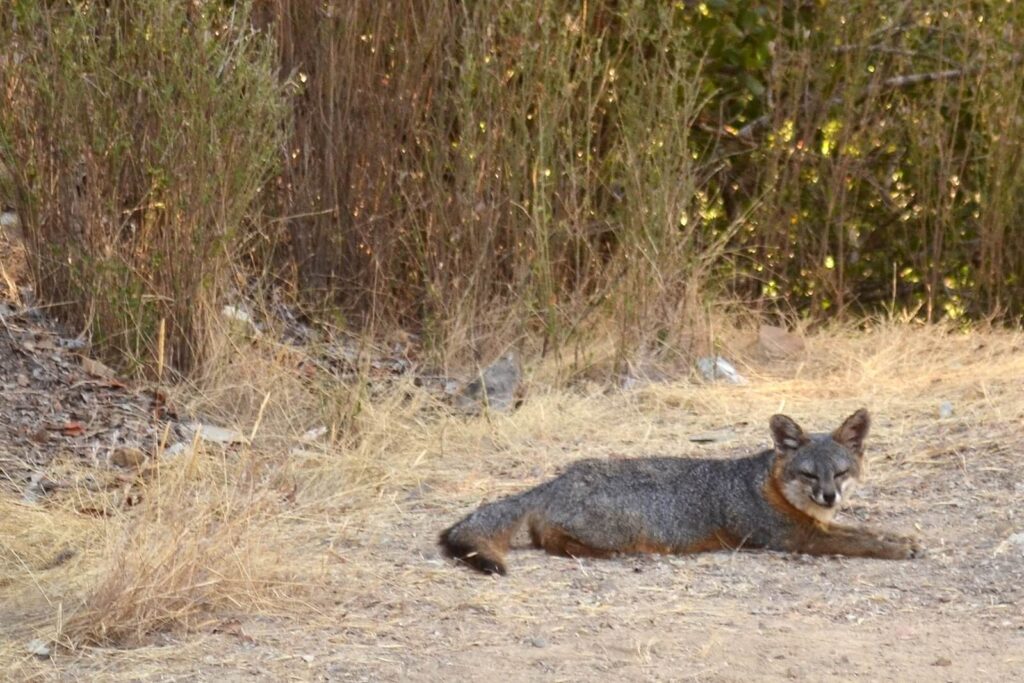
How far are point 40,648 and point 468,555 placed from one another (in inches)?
60.7

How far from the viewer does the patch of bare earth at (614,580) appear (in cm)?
466

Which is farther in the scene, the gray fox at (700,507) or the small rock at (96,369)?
the small rock at (96,369)

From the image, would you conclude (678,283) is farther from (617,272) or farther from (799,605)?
(799,605)

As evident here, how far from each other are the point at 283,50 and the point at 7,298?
2225mm

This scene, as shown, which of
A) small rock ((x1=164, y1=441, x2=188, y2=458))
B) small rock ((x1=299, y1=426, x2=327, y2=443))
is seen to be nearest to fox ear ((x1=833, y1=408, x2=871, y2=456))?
small rock ((x1=299, y1=426, x2=327, y2=443))

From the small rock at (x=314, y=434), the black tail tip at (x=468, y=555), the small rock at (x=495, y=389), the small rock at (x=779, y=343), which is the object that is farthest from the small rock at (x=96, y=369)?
the small rock at (x=779, y=343)

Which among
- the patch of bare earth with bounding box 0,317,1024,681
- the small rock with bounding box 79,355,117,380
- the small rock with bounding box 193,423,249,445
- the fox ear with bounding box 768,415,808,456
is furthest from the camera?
→ the small rock with bounding box 79,355,117,380

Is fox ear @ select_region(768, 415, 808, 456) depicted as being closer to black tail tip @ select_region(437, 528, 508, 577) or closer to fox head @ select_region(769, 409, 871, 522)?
fox head @ select_region(769, 409, 871, 522)

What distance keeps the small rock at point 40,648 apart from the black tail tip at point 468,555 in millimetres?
1494

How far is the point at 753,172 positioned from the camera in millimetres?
10797

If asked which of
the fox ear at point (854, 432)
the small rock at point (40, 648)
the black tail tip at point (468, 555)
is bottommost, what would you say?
the black tail tip at point (468, 555)

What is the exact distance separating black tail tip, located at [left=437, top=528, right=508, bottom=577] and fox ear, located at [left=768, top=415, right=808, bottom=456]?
126cm

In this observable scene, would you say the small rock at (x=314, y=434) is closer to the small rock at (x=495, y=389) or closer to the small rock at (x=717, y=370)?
the small rock at (x=495, y=389)

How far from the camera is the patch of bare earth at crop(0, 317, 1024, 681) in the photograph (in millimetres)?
4664
